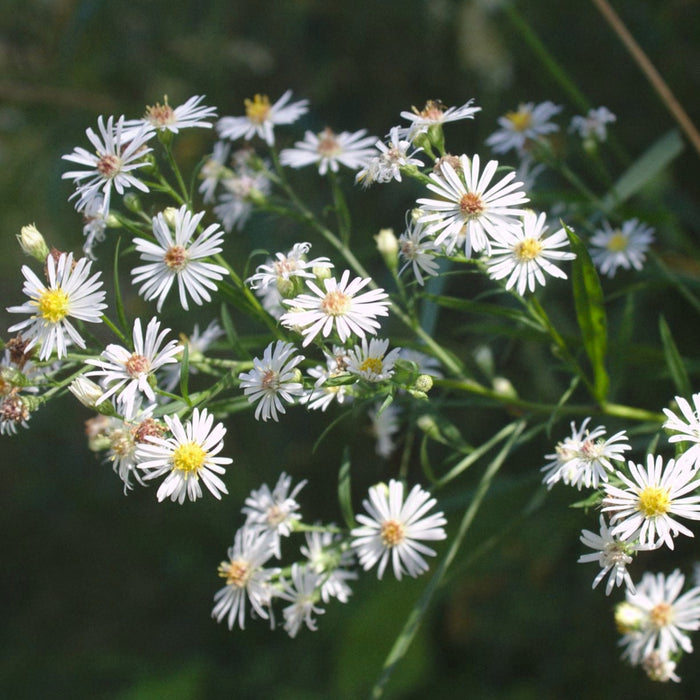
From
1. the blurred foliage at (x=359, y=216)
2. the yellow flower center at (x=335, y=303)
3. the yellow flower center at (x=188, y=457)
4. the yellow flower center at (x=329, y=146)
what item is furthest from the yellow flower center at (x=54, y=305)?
the blurred foliage at (x=359, y=216)

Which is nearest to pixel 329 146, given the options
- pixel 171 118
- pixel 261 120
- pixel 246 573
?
pixel 261 120

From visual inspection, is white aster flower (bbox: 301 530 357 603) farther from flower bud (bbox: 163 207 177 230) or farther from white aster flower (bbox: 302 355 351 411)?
flower bud (bbox: 163 207 177 230)

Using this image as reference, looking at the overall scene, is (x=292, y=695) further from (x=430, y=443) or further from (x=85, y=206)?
(x=85, y=206)

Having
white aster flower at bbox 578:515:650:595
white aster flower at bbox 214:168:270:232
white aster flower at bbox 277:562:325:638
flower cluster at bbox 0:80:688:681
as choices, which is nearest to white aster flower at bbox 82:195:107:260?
flower cluster at bbox 0:80:688:681

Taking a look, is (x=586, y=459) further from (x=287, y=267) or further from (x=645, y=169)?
(x=645, y=169)

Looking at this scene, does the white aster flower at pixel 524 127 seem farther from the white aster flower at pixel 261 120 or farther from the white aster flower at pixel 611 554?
the white aster flower at pixel 611 554

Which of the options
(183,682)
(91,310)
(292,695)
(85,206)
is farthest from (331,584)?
(183,682)
